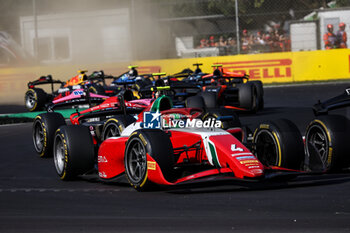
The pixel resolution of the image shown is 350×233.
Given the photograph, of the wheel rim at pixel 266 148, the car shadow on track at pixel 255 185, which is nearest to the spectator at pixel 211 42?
the wheel rim at pixel 266 148

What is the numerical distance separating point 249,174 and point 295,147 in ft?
3.73

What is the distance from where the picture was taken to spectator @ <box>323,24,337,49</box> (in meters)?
29.6

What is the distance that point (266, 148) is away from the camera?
8.48m

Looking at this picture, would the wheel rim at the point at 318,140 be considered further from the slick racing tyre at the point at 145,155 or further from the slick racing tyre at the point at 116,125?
the slick racing tyre at the point at 116,125

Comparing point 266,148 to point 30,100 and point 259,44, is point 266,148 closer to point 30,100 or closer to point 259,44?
point 30,100

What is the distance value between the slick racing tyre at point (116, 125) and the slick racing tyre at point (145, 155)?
1912mm

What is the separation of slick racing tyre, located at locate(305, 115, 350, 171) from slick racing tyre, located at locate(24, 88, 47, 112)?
46.5ft

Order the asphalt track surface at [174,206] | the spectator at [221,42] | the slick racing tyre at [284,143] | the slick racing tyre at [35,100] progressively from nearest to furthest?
the asphalt track surface at [174,206] → the slick racing tyre at [284,143] → the slick racing tyre at [35,100] → the spectator at [221,42]

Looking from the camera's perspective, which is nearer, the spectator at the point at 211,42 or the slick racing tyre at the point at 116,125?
the slick racing tyre at the point at 116,125

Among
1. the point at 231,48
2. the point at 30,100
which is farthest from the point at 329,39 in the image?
the point at 30,100

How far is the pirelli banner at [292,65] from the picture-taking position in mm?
28547

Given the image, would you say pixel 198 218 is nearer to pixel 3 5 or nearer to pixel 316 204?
pixel 316 204

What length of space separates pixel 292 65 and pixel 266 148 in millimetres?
21065

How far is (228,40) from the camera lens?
96.7 feet
